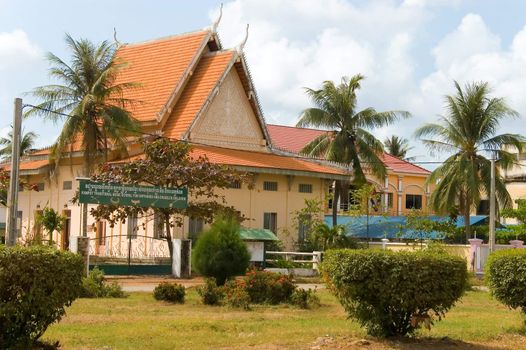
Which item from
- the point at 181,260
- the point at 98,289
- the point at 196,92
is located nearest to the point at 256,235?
the point at 181,260

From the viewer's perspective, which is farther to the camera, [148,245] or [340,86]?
[340,86]

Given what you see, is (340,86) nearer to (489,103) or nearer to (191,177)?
(489,103)

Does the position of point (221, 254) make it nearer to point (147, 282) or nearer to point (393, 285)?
point (147, 282)

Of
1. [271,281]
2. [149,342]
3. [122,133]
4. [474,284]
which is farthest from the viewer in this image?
[122,133]

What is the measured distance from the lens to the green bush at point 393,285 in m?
11.8

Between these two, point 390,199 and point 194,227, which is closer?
point 194,227

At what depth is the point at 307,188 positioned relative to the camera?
38.1m

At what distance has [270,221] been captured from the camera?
3678 centimetres

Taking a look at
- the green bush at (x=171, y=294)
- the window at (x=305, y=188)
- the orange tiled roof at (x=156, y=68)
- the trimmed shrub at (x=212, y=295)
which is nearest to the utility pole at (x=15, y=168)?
the green bush at (x=171, y=294)

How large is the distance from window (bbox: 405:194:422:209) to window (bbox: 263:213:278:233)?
2070 centimetres

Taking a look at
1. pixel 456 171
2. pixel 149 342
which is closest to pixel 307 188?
pixel 456 171

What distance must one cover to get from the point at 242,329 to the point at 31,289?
4.85m

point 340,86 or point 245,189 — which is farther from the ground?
point 340,86

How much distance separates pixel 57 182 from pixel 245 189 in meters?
8.04
